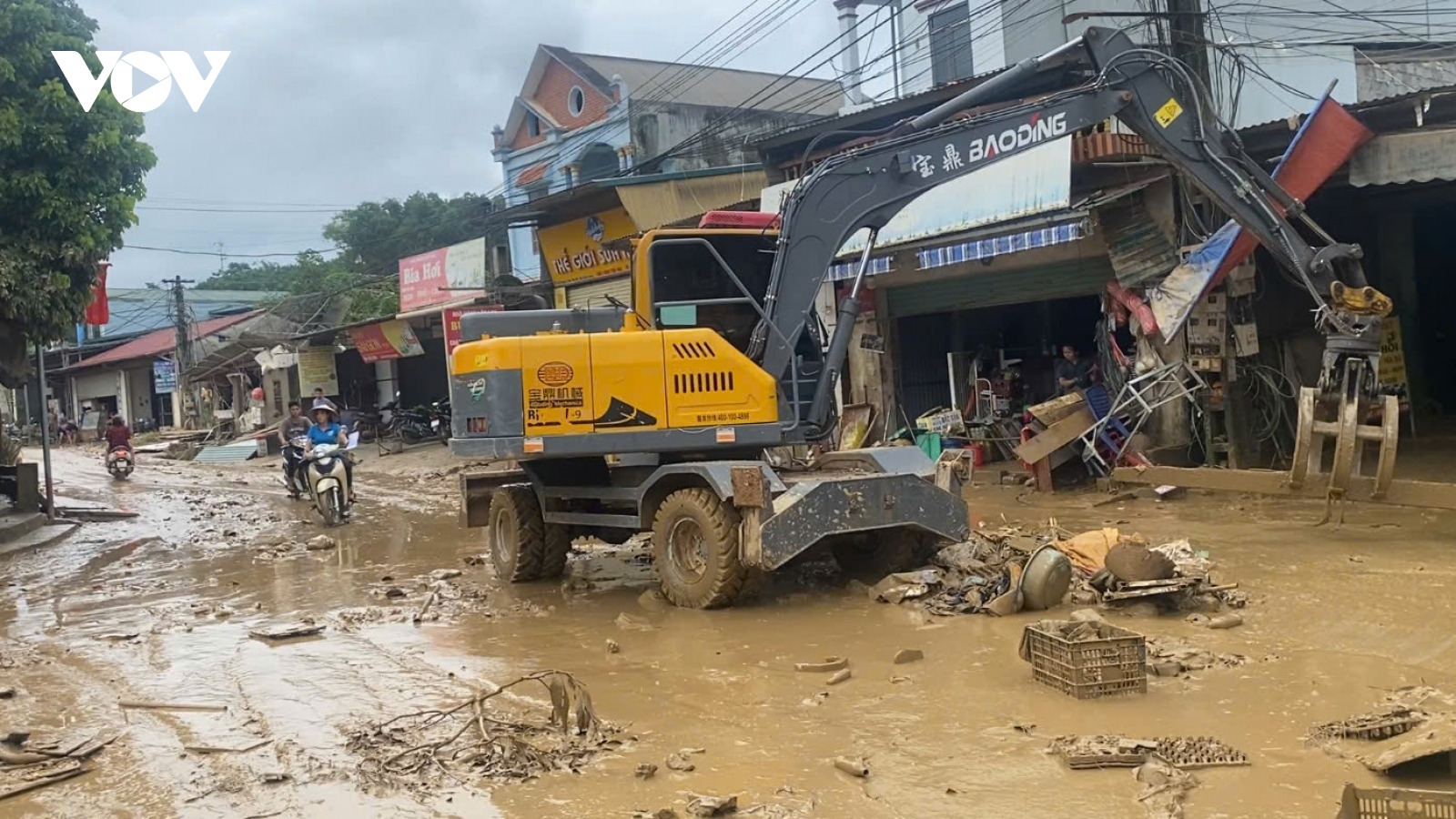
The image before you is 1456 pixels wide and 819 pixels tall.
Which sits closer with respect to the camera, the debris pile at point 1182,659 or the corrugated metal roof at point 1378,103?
the debris pile at point 1182,659

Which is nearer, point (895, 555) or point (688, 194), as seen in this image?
point (895, 555)

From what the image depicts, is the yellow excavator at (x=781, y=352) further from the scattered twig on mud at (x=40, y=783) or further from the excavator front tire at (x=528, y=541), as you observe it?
the scattered twig on mud at (x=40, y=783)

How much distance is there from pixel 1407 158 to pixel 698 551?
8.59m

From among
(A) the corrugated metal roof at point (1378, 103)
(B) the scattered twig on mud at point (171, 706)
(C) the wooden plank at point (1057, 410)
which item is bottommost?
(B) the scattered twig on mud at point (171, 706)

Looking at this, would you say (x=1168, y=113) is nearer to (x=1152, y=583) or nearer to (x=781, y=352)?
(x=781, y=352)

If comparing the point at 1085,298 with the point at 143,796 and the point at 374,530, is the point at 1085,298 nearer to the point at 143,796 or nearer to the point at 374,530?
the point at 374,530

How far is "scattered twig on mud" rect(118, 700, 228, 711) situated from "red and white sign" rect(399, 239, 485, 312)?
20.3 metres

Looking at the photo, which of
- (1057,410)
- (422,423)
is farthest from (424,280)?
(1057,410)

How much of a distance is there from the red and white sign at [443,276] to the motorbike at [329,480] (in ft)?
36.4

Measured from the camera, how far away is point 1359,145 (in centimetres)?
1199

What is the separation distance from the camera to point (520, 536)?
413 inches

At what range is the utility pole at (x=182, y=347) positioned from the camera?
129 feet

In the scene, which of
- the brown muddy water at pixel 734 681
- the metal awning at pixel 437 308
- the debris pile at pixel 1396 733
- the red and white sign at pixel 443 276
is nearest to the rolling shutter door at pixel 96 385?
the metal awning at pixel 437 308

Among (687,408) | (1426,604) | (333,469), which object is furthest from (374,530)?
(1426,604)
